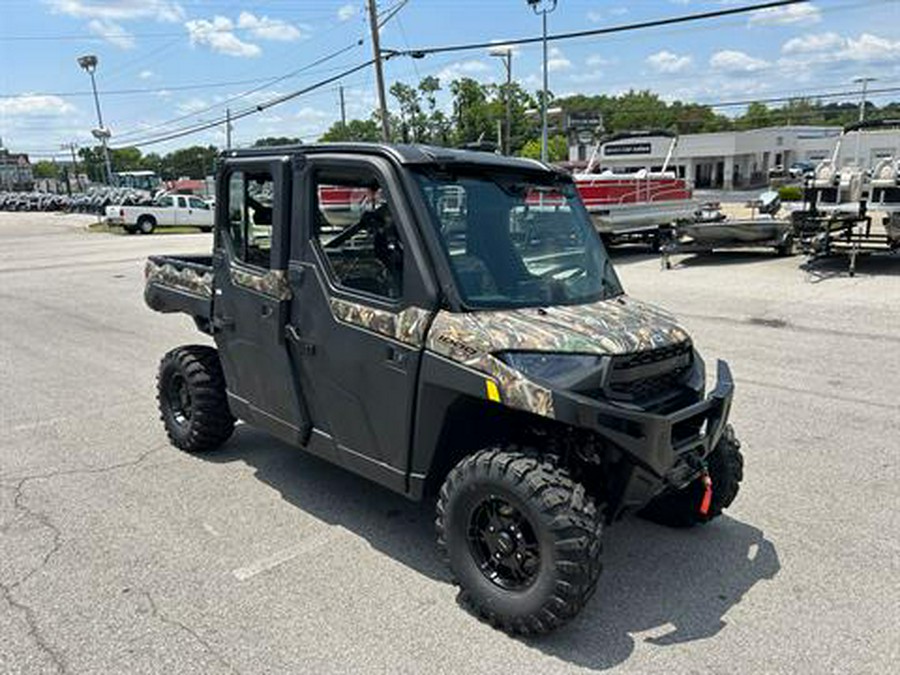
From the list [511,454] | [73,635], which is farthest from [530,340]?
[73,635]

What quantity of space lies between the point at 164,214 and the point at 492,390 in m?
35.1

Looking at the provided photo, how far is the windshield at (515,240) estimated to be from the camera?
3.40m

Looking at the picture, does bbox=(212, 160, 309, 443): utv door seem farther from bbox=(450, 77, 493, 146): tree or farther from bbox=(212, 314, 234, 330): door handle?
bbox=(450, 77, 493, 146): tree

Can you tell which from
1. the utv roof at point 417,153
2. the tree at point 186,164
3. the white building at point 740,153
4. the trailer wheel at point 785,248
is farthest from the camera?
the tree at point 186,164

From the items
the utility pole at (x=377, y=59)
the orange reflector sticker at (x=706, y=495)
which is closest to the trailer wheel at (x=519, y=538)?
the orange reflector sticker at (x=706, y=495)

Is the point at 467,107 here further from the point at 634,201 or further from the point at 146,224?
the point at 634,201

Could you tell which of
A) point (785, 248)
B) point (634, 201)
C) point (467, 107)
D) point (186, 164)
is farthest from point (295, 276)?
point (186, 164)

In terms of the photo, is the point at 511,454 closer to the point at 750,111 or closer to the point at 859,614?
the point at 859,614

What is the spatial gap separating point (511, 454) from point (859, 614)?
1745mm

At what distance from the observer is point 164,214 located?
34.6 meters

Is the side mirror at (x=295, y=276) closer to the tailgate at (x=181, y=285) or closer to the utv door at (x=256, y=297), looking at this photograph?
the utv door at (x=256, y=297)

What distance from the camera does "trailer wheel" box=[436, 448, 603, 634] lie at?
2.89 m

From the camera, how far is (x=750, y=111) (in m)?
123

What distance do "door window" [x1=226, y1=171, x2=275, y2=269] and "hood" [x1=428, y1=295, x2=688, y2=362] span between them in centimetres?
147
